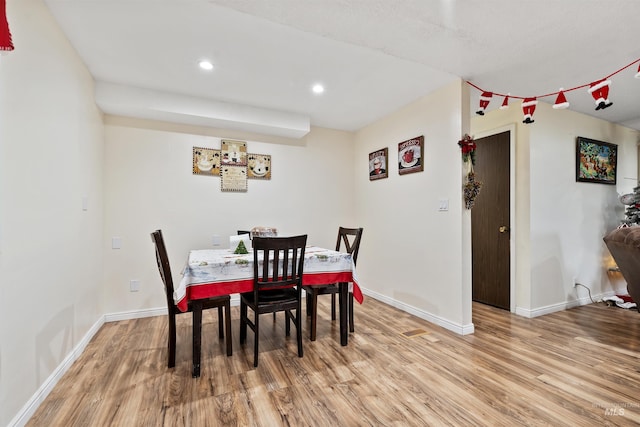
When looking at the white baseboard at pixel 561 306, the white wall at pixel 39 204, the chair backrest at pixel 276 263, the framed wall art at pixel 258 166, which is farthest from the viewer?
the framed wall art at pixel 258 166

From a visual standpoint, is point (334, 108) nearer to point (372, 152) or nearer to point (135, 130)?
point (372, 152)

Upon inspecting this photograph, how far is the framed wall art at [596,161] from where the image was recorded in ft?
11.7

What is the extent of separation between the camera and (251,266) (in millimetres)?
2223

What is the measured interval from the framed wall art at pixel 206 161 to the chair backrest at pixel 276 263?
1.69m

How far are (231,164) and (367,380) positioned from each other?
9.19ft

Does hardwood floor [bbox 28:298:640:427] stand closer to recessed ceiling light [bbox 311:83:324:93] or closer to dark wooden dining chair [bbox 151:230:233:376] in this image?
dark wooden dining chair [bbox 151:230:233:376]

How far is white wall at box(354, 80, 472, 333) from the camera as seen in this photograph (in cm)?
278

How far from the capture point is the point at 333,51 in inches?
91.9

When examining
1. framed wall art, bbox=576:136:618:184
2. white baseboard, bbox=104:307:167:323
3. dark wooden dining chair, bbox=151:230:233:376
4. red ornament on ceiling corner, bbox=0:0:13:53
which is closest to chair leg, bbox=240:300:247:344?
dark wooden dining chair, bbox=151:230:233:376

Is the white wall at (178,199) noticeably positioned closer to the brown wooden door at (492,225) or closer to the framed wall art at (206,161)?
the framed wall art at (206,161)

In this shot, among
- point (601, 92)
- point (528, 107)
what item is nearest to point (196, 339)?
point (528, 107)

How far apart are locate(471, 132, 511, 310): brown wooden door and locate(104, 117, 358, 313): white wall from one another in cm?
203

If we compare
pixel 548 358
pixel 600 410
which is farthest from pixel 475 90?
pixel 600 410

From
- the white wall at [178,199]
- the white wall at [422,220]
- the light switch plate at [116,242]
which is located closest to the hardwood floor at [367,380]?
the white wall at [422,220]
